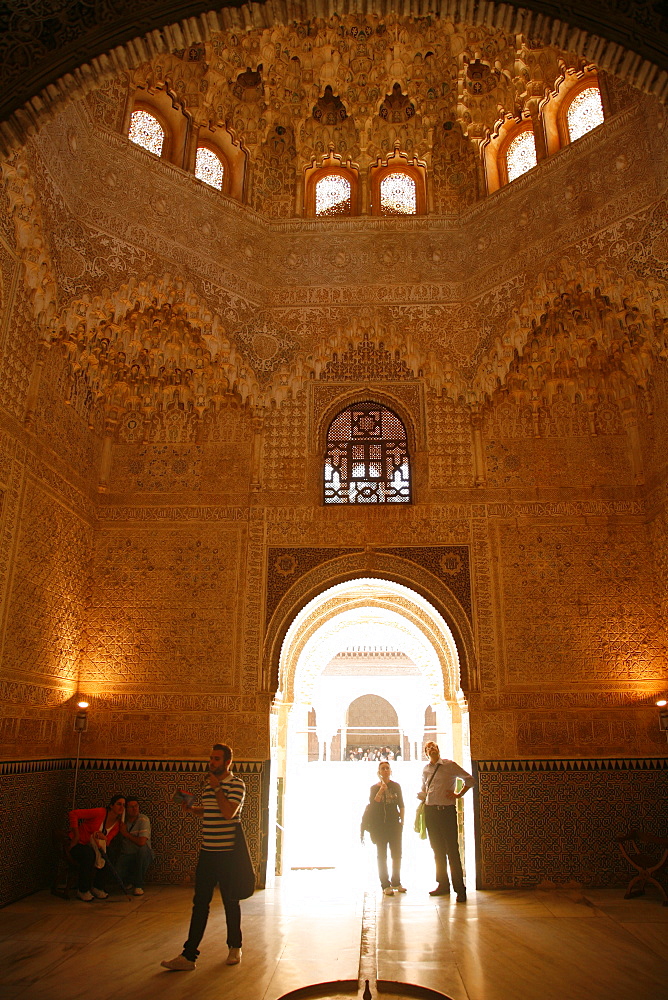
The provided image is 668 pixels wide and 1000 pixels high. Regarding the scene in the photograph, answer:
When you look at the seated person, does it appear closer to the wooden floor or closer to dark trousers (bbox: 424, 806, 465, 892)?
the wooden floor

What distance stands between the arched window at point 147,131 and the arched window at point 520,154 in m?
4.03

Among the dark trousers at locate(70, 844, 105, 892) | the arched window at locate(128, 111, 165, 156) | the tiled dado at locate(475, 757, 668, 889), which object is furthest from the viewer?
the arched window at locate(128, 111, 165, 156)

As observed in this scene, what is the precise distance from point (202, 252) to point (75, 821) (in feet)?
19.0

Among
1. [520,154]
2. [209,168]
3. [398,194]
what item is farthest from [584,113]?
[209,168]

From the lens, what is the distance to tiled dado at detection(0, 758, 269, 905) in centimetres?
646

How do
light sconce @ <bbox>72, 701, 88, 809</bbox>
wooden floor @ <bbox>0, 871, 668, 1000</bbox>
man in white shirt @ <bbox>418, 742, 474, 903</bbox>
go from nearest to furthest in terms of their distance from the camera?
wooden floor @ <bbox>0, 871, 668, 1000</bbox> < man in white shirt @ <bbox>418, 742, 474, 903</bbox> < light sconce @ <bbox>72, 701, 88, 809</bbox>

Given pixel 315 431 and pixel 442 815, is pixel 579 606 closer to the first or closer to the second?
pixel 442 815

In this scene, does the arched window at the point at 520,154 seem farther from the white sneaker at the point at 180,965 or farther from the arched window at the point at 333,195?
the white sneaker at the point at 180,965

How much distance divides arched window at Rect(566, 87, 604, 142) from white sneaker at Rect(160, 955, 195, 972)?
26.7ft

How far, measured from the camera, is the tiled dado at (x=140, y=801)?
646 centimetres

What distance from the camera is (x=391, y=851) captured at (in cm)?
673

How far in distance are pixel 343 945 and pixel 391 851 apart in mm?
2048

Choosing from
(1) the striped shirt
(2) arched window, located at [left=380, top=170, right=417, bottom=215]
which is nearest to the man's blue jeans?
(1) the striped shirt

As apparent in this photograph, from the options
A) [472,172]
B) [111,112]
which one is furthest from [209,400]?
[472,172]
